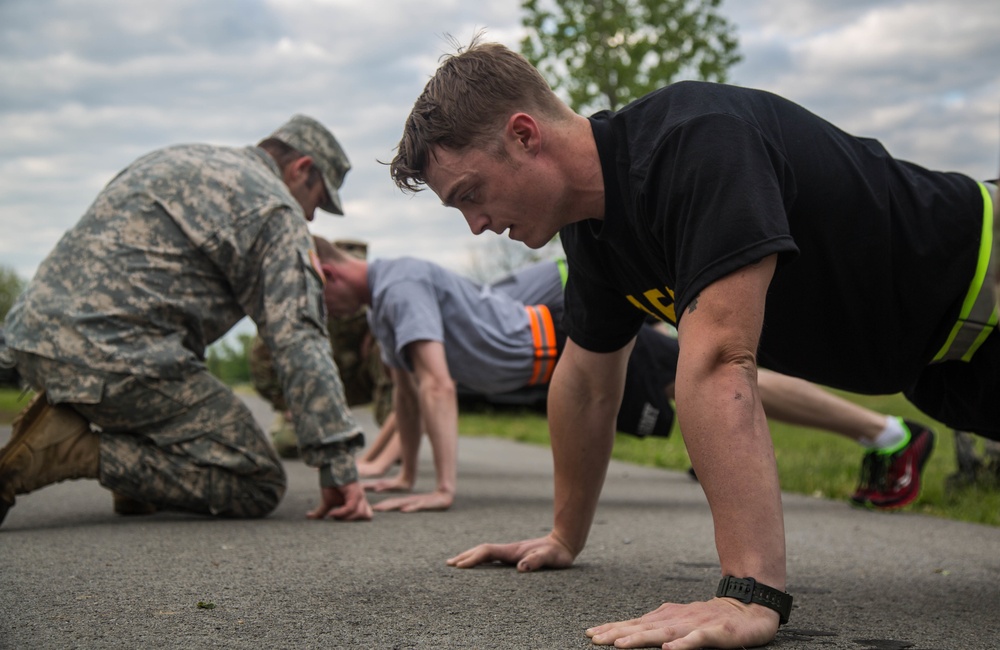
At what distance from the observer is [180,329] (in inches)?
168

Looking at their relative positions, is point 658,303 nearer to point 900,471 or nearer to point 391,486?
point 900,471

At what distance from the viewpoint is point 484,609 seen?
2529 mm

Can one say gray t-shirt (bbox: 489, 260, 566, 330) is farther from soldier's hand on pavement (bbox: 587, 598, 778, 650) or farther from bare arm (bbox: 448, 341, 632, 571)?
soldier's hand on pavement (bbox: 587, 598, 778, 650)

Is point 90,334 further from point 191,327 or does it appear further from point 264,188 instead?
point 264,188

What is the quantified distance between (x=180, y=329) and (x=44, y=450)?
71cm

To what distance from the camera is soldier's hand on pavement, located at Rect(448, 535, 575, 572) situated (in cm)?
308

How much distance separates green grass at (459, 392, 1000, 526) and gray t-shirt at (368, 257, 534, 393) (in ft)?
6.05

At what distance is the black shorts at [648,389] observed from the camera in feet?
17.7

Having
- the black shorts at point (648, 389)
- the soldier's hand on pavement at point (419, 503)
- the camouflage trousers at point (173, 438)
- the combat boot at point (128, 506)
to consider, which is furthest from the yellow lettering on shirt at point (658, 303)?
the combat boot at point (128, 506)

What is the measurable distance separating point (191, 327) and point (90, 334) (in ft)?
1.48

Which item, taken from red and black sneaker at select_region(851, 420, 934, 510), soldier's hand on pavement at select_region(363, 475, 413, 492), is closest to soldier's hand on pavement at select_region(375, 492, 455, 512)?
soldier's hand on pavement at select_region(363, 475, 413, 492)

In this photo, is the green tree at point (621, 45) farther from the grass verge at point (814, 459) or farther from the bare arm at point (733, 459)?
the bare arm at point (733, 459)

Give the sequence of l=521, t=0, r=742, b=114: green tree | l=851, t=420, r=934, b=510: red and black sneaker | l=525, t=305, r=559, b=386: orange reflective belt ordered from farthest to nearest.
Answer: l=521, t=0, r=742, b=114: green tree → l=525, t=305, r=559, b=386: orange reflective belt → l=851, t=420, r=934, b=510: red and black sneaker

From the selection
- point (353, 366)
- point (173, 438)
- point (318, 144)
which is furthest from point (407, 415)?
Result: point (353, 366)
